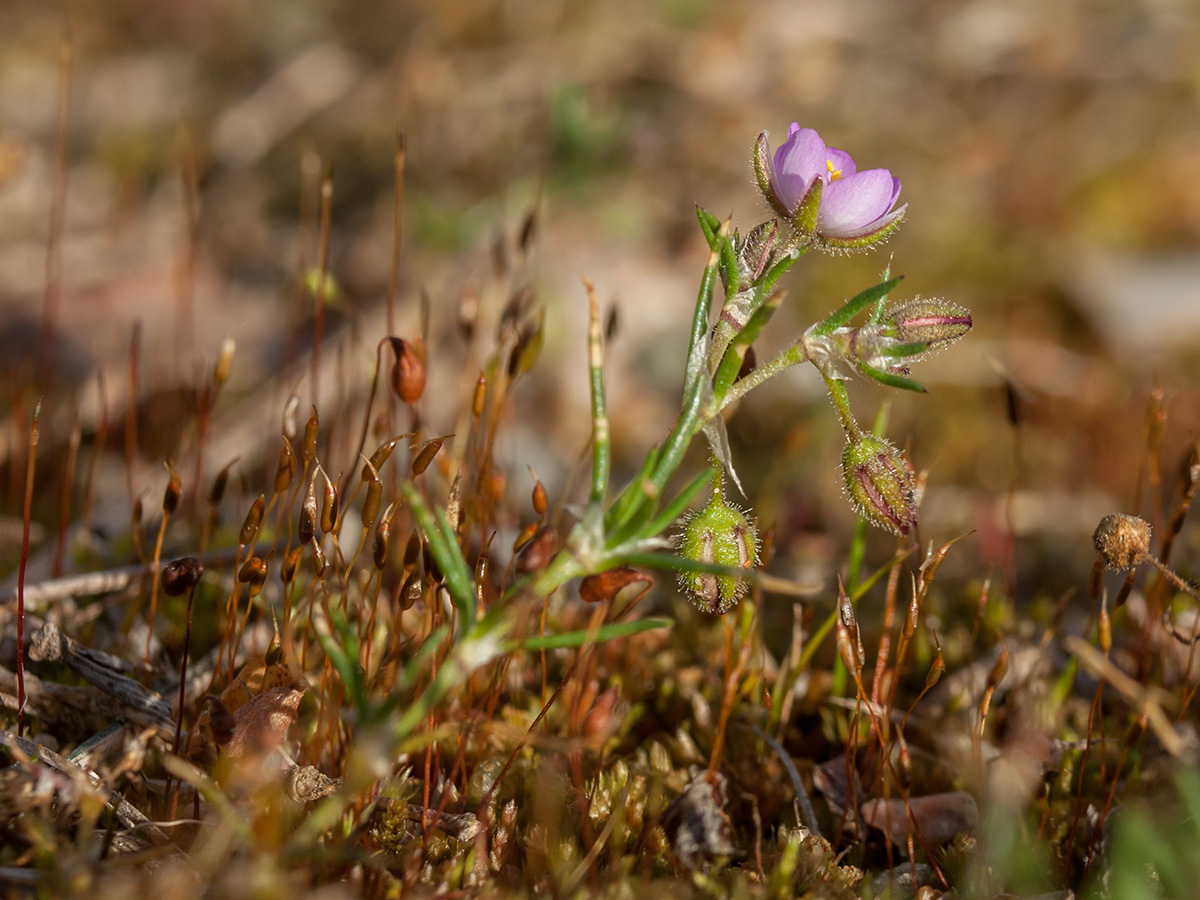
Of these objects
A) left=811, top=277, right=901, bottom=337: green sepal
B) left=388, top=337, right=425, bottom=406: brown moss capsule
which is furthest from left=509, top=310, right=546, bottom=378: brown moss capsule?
left=811, top=277, right=901, bottom=337: green sepal

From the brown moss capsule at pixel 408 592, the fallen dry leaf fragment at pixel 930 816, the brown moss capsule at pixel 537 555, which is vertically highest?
the brown moss capsule at pixel 537 555

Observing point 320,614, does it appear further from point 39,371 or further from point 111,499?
point 39,371

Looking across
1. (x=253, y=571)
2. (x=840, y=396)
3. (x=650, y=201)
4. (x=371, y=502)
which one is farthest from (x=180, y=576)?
(x=650, y=201)

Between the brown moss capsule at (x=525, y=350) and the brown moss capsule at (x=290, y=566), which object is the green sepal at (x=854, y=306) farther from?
the brown moss capsule at (x=290, y=566)

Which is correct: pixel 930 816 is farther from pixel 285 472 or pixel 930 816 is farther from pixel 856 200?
pixel 285 472

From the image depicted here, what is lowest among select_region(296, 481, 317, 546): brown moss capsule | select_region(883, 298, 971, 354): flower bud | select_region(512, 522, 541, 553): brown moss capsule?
select_region(512, 522, 541, 553): brown moss capsule

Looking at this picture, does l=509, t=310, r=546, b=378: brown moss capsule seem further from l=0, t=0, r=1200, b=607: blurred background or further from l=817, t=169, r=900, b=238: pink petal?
l=0, t=0, r=1200, b=607: blurred background

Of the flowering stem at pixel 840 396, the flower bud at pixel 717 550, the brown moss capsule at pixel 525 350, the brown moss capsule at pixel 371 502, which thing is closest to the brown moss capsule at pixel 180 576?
the brown moss capsule at pixel 371 502
